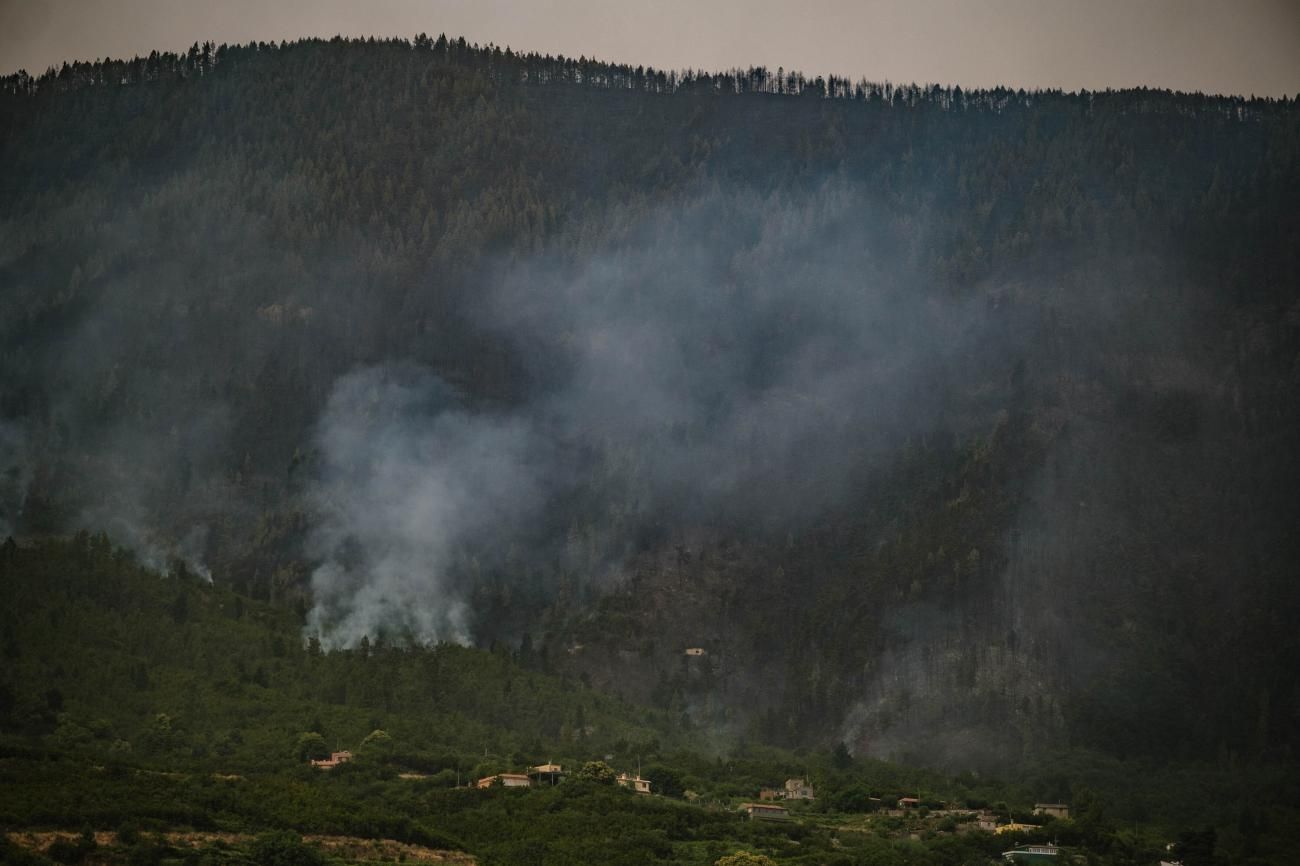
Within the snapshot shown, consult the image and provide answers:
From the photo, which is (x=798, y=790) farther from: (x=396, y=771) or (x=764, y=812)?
(x=396, y=771)

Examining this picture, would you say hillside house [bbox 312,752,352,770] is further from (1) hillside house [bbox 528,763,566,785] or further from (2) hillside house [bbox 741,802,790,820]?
(2) hillside house [bbox 741,802,790,820]

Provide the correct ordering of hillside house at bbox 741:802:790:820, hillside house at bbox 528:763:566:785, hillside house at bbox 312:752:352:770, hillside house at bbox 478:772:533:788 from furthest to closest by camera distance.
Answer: hillside house at bbox 312:752:352:770 → hillside house at bbox 528:763:566:785 → hillside house at bbox 741:802:790:820 → hillside house at bbox 478:772:533:788

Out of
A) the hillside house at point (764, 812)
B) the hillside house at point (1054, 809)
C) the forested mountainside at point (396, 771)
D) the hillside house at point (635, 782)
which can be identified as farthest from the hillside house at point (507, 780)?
the hillside house at point (1054, 809)

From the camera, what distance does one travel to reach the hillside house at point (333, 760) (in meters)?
149

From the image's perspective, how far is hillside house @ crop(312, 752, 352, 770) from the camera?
490 ft

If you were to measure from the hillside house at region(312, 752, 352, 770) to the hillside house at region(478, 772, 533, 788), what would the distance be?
29.3ft

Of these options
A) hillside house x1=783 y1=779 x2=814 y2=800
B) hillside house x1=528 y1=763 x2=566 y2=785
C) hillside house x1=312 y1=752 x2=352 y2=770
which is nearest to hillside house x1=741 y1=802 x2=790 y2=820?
hillside house x1=783 y1=779 x2=814 y2=800

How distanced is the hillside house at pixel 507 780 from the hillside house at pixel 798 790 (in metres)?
17.1

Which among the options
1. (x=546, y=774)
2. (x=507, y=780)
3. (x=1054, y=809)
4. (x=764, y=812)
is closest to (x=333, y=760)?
(x=507, y=780)

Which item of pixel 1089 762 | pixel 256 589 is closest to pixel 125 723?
pixel 256 589

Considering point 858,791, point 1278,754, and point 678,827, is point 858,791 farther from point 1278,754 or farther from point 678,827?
point 1278,754

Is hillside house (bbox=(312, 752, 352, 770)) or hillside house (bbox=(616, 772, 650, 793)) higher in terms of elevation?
hillside house (bbox=(312, 752, 352, 770))

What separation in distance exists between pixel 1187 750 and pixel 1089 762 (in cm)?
885

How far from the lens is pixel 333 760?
497ft
